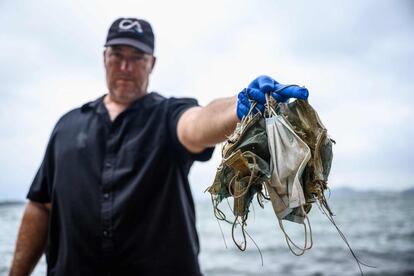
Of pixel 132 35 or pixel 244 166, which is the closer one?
pixel 244 166

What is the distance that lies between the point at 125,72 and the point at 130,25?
44 cm

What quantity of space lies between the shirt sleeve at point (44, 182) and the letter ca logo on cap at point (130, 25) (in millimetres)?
1177

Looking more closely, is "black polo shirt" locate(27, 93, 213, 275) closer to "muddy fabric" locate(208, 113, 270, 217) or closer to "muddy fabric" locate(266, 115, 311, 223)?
"muddy fabric" locate(208, 113, 270, 217)

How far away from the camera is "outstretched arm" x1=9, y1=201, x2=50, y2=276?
3.42 m

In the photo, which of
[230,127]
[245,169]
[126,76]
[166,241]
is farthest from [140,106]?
[245,169]

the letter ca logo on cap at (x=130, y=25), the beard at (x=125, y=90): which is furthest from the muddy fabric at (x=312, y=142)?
the letter ca logo on cap at (x=130, y=25)

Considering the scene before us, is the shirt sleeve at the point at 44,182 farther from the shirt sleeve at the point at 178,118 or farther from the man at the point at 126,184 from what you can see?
the shirt sleeve at the point at 178,118

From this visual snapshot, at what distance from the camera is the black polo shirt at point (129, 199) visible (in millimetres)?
2848

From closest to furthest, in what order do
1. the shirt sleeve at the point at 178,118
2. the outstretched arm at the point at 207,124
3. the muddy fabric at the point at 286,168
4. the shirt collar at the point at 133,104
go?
the muddy fabric at the point at 286,168, the outstretched arm at the point at 207,124, the shirt sleeve at the point at 178,118, the shirt collar at the point at 133,104

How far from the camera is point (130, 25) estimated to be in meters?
3.37

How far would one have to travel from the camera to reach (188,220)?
2988 mm

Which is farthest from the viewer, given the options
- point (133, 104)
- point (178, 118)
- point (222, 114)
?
point (133, 104)

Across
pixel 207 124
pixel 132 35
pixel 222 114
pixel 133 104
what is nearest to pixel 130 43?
pixel 132 35

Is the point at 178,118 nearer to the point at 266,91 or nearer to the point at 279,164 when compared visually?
the point at 266,91
